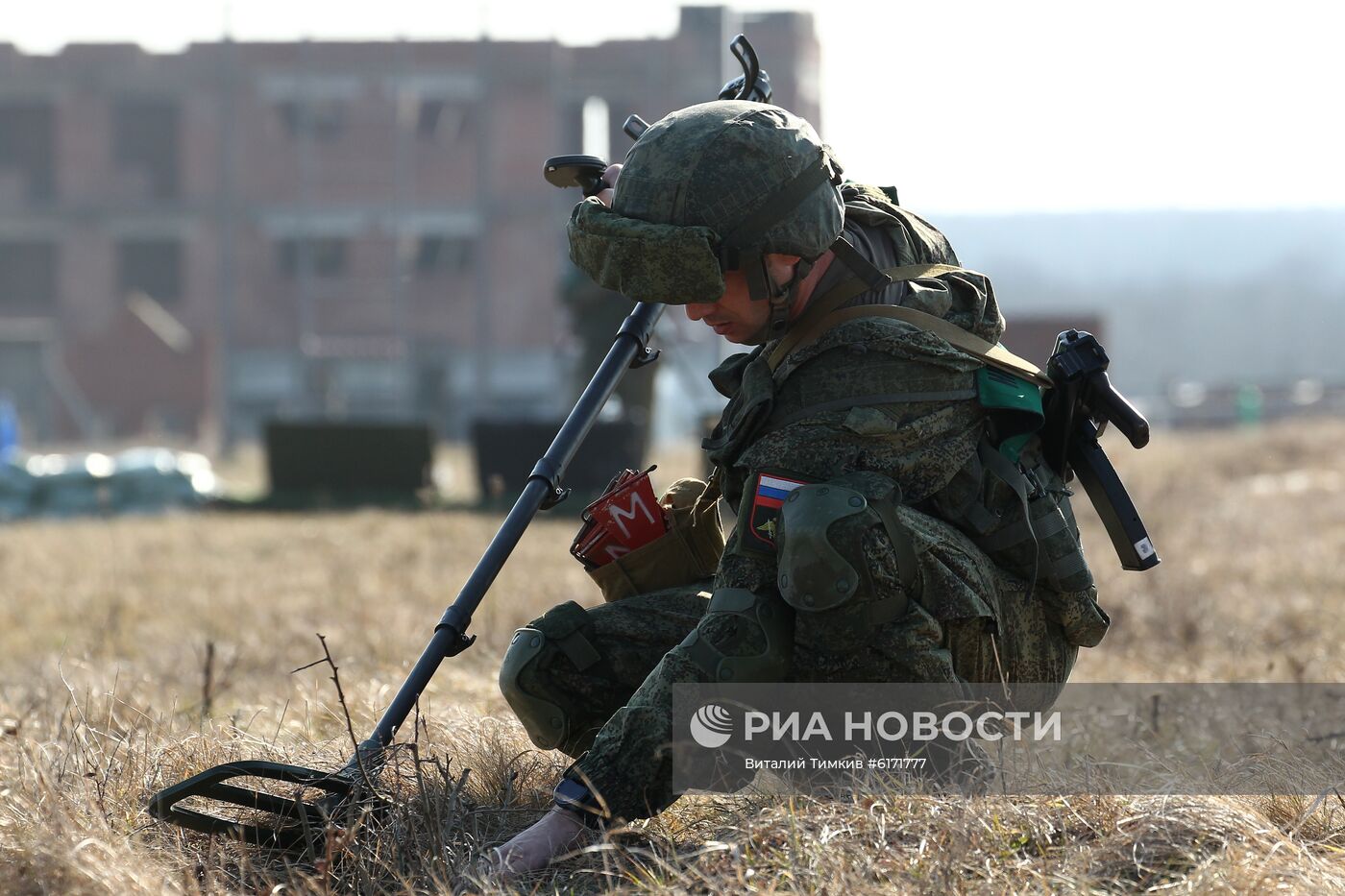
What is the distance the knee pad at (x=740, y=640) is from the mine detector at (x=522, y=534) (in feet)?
1.87

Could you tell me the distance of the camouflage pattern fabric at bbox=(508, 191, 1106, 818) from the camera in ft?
8.65

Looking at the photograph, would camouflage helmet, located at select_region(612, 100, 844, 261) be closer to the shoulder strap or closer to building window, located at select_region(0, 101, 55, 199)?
the shoulder strap

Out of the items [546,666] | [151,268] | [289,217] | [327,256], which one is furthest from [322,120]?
[546,666]

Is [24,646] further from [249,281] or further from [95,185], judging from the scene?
[95,185]

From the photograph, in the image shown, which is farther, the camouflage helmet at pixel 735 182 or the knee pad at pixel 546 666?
the knee pad at pixel 546 666

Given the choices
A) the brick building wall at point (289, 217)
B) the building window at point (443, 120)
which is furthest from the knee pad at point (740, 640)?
the building window at point (443, 120)

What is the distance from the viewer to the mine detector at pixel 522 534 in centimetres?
280

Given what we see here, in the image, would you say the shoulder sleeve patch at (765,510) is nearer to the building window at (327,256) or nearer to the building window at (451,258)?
the building window at (327,256)

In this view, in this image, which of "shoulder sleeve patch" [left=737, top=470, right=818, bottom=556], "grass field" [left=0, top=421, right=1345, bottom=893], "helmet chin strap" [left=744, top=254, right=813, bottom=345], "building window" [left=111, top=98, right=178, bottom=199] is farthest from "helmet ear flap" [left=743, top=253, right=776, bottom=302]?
"building window" [left=111, top=98, right=178, bottom=199]

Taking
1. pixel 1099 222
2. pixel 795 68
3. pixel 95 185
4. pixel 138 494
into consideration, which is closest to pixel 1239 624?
pixel 138 494

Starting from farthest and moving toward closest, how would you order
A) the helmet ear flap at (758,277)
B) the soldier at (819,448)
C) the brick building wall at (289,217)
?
the brick building wall at (289,217) → the helmet ear flap at (758,277) → the soldier at (819,448)

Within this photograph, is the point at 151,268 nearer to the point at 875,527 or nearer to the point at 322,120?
the point at 322,120

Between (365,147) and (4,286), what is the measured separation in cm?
909

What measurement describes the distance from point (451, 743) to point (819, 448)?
1.11 metres
